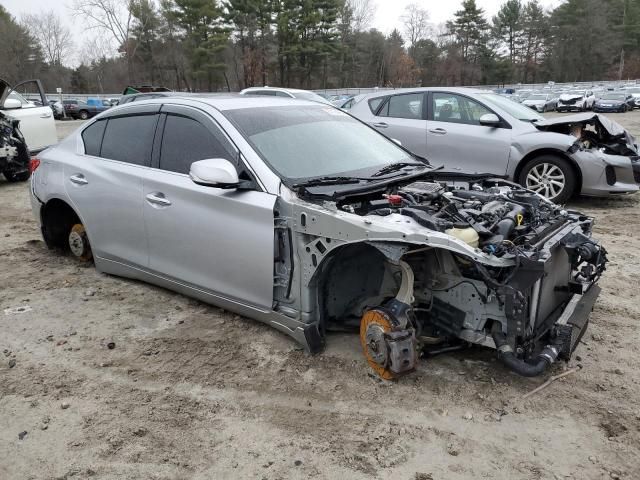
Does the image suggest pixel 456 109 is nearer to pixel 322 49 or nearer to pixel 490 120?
pixel 490 120

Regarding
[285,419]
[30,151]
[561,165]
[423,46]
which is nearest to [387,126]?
[561,165]

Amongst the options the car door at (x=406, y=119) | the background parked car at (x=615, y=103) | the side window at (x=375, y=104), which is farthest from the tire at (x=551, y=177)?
the background parked car at (x=615, y=103)

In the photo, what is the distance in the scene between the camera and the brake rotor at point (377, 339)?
306 cm

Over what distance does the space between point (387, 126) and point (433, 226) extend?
5699 mm

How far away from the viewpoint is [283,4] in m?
57.9

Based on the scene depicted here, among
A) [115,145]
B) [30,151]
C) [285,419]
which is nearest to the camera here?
[285,419]

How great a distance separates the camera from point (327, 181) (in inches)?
134

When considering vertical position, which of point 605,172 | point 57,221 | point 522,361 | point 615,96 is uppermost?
point 615,96

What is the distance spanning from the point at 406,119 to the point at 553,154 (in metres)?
2.15

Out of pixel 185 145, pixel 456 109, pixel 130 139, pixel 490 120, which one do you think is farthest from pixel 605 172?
pixel 130 139

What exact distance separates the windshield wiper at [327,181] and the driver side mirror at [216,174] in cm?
39

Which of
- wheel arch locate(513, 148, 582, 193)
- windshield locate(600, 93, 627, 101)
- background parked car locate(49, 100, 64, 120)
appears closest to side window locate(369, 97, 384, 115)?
wheel arch locate(513, 148, 582, 193)

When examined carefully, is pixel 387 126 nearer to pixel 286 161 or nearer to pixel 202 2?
pixel 286 161

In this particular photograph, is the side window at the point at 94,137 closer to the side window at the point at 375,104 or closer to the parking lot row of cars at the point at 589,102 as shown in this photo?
the side window at the point at 375,104
